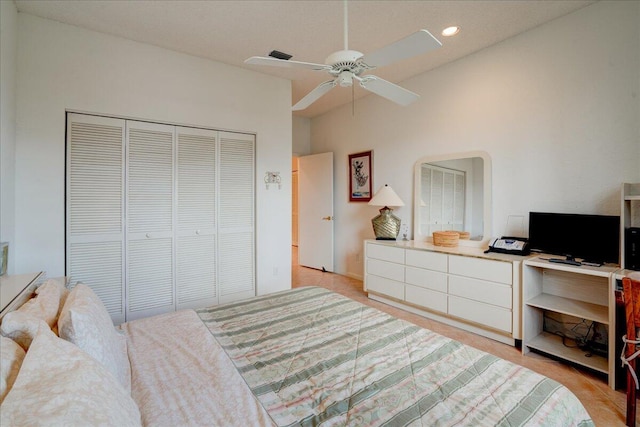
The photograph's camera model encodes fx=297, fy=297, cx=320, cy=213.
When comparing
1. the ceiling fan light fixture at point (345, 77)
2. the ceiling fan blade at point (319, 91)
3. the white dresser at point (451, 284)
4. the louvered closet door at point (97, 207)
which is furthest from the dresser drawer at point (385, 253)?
the louvered closet door at point (97, 207)

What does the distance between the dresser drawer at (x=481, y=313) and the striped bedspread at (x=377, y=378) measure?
54.5 inches

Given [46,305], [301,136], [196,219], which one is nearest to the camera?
[46,305]

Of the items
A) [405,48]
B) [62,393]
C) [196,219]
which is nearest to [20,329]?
[62,393]

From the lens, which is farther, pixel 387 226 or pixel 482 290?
pixel 387 226

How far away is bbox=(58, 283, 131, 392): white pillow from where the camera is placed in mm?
1043

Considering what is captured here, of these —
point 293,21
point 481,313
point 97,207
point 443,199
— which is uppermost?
point 293,21

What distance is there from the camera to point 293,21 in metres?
2.57

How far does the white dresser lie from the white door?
1.48 meters

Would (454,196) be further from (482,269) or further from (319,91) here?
(319,91)

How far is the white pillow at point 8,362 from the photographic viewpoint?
736 millimetres

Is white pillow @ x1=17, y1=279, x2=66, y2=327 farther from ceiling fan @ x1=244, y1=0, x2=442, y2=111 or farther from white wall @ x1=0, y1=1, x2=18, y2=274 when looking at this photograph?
ceiling fan @ x1=244, y1=0, x2=442, y2=111

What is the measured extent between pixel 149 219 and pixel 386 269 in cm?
263

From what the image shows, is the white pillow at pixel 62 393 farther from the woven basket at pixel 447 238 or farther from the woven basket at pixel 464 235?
the woven basket at pixel 464 235

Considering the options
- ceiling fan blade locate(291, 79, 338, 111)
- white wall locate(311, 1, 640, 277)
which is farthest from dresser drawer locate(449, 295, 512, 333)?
ceiling fan blade locate(291, 79, 338, 111)
